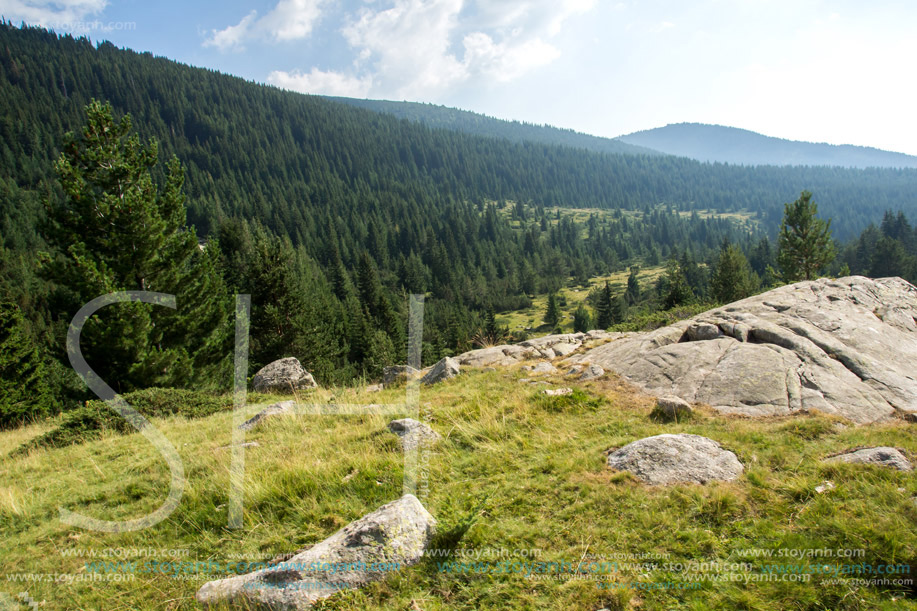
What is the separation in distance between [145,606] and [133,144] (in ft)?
76.2

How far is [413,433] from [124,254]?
19.0 m

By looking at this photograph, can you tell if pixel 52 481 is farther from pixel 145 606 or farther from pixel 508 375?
pixel 508 375

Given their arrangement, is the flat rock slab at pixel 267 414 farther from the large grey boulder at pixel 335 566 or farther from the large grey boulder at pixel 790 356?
the large grey boulder at pixel 790 356

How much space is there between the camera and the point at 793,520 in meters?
4.79

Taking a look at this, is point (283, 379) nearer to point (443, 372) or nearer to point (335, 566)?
point (443, 372)

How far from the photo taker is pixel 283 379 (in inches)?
620

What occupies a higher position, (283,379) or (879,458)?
(879,458)

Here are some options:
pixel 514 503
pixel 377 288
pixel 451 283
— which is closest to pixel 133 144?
pixel 514 503

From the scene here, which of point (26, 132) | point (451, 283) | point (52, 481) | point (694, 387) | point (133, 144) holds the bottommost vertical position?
point (451, 283)

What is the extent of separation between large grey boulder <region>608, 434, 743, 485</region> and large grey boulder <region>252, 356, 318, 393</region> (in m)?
12.6

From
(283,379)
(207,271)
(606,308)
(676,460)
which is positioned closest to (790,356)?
(676,460)

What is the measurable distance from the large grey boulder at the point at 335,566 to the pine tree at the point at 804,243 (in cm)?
5333

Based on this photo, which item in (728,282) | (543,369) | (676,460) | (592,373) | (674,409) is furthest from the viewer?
(728,282)

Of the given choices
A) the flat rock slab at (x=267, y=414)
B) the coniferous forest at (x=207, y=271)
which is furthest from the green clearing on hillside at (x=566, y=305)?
the flat rock slab at (x=267, y=414)
